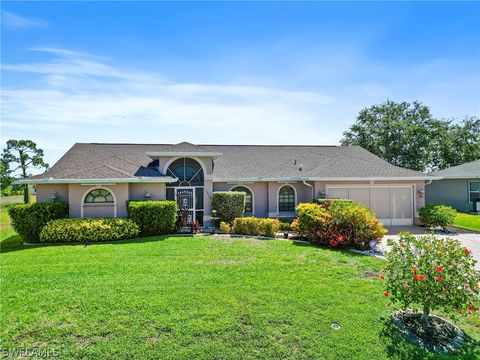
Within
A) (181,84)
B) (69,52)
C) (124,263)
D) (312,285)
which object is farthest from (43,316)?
(181,84)

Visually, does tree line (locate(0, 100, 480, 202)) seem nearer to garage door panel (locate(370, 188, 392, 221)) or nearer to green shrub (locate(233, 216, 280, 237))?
garage door panel (locate(370, 188, 392, 221))

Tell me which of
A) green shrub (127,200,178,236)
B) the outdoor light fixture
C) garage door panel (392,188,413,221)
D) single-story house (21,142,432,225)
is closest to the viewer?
green shrub (127,200,178,236)

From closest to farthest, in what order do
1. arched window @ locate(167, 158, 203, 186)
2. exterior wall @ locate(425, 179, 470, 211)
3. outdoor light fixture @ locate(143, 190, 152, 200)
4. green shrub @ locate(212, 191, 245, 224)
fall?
outdoor light fixture @ locate(143, 190, 152, 200), green shrub @ locate(212, 191, 245, 224), arched window @ locate(167, 158, 203, 186), exterior wall @ locate(425, 179, 470, 211)

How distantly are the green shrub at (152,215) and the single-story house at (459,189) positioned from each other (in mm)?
20945

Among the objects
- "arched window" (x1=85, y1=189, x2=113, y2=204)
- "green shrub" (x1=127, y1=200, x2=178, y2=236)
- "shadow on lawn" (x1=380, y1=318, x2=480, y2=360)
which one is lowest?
"shadow on lawn" (x1=380, y1=318, x2=480, y2=360)

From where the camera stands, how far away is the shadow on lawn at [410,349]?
5.04 meters

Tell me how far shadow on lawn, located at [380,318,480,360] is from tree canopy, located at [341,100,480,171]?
3886 centimetres

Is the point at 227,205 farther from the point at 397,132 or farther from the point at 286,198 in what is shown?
the point at 397,132

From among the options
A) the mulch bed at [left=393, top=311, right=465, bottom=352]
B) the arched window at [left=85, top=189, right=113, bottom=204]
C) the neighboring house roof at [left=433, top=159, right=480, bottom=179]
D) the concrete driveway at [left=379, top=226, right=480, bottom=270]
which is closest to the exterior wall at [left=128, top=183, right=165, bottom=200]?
the arched window at [left=85, top=189, right=113, bottom=204]

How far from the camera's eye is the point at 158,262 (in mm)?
9500

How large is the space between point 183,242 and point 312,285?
690 cm

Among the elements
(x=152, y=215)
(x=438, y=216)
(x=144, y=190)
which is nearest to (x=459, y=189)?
(x=438, y=216)

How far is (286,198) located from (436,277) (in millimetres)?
13338

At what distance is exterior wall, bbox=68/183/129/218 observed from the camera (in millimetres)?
14531
